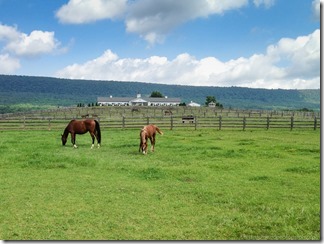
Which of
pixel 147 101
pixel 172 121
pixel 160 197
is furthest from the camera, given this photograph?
pixel 147 101

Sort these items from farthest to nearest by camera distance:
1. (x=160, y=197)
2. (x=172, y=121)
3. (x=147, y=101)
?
(x=147, y=101) → (x=172, y=121) → (x=160, y=197)

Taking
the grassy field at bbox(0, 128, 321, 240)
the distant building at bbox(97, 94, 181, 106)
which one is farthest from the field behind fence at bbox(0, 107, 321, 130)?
the distant building at bbox(97, 94, 181, 106)

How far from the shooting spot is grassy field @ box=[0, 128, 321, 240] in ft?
21.4

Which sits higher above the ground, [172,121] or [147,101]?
[147,101]

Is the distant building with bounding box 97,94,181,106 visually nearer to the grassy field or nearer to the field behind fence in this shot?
the field behind fence

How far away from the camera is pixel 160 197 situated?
8.70 m

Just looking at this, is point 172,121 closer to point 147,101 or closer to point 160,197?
point 160,197

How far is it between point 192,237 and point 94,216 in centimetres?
223

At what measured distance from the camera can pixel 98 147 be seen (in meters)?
17.6

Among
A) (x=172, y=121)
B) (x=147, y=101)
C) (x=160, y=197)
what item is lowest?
(x=160, y=197)

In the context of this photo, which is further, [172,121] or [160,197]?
A: [172,121]

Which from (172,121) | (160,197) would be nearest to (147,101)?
(172,121)

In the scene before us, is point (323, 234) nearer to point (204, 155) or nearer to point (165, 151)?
point (204, 155)

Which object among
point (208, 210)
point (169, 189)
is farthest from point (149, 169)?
point (208, 210)
